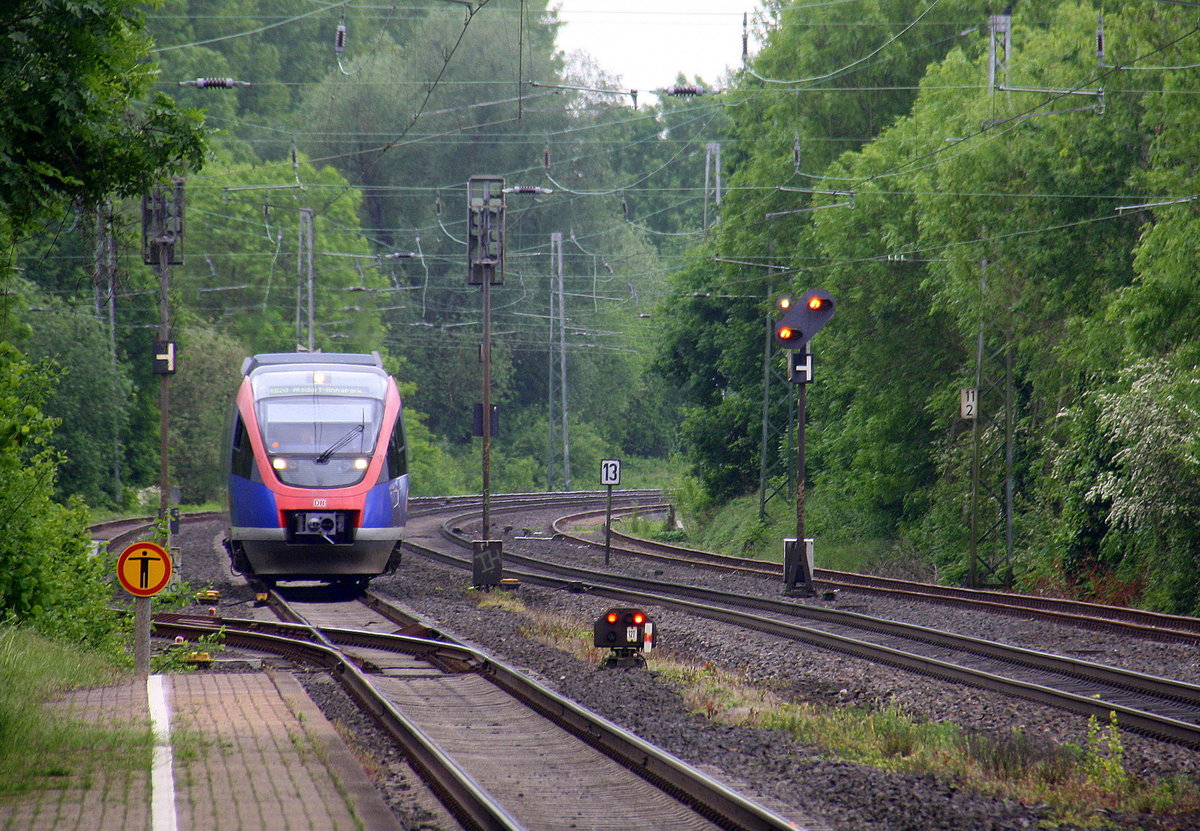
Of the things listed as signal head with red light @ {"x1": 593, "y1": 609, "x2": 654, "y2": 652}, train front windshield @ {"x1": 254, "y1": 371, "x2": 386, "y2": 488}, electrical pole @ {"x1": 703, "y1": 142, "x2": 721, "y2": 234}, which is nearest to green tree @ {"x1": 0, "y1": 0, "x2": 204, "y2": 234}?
signal head with red light @ {"x1": 593, "y1": 609, "x2": 654, "y2": 652}

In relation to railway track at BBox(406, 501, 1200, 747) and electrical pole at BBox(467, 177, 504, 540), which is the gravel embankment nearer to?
railway track at BBox(406, 501, 1200, 747)

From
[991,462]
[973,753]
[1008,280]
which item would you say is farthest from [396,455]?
[991,462]

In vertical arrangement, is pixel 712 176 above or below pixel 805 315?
above

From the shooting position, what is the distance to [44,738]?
364 inches

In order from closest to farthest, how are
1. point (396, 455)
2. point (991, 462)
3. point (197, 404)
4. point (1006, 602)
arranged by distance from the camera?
point (1006, 602)
point (396, 455)
point (991, 462)
point (197, 404)

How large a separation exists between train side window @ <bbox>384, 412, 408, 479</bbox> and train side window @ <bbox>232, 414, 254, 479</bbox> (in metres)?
2.10

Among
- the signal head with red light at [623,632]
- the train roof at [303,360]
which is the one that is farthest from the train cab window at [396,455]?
the signal head with red light at [623,632]

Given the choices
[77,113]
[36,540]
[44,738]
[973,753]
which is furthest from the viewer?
[36,540]

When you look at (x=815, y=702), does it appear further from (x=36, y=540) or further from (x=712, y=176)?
(x=712, y=176)

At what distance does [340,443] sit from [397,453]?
47.0 inches

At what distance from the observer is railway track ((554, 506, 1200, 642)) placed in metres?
17.2

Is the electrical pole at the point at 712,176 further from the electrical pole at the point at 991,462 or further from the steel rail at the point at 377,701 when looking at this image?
the steel rail at the point at 377,701

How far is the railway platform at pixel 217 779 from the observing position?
734 centimetres

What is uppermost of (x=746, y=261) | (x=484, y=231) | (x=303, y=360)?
(x=746, y=261)
